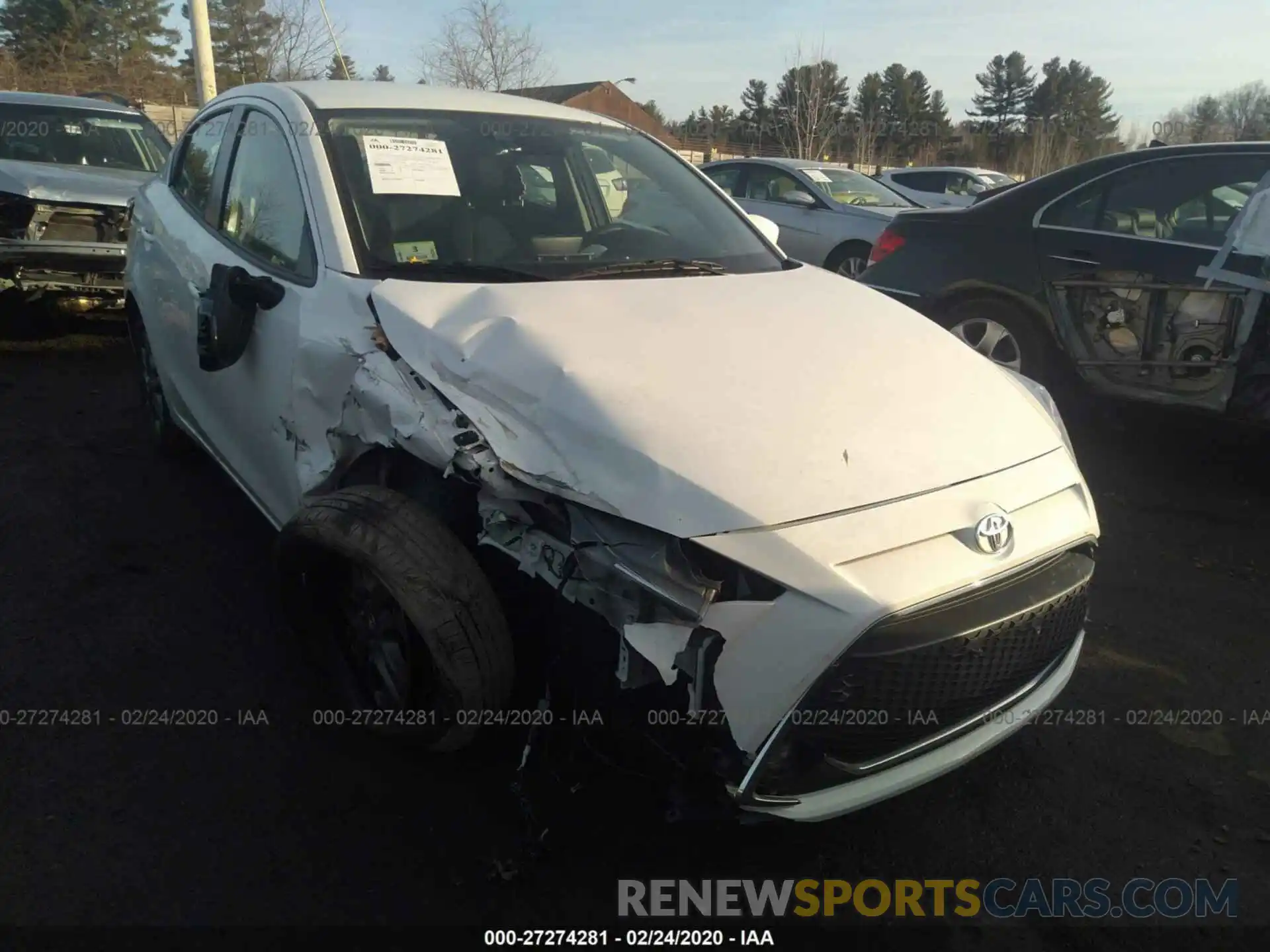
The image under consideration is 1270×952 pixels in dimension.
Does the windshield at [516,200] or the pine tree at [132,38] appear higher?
the pine tree at [132,38]

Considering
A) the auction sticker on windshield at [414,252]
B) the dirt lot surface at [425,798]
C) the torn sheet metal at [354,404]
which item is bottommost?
the dirt lot surface at [425,798]

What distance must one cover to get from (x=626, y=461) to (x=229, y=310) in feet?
5.47

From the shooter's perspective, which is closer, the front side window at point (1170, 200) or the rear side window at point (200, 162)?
the rear side window at point (200, 162)

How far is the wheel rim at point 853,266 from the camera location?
9578 millimetres

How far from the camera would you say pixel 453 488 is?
2.48m

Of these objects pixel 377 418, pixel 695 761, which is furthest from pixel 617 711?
pixel 377 418

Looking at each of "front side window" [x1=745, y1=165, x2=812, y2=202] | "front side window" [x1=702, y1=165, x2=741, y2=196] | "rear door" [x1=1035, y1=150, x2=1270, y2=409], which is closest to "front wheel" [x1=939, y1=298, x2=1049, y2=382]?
"rear door" [x1=1035, y1=150, x2=1270, y2=409]

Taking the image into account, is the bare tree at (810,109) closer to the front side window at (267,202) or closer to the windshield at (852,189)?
the windshield at (852,189)

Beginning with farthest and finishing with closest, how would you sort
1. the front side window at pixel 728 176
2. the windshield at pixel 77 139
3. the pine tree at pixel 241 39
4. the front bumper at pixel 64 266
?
1. the pine tree at pixel 241 39
2. the front side window at pixel 728 176
3. the windshield at pixel 77 139
4. the front bumper at pixel 64 266

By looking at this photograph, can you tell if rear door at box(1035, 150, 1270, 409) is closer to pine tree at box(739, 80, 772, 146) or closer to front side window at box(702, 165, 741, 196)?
front side window at box(702, 165, 741, 196)

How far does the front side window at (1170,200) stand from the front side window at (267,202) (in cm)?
398

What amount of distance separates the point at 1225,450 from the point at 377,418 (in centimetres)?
487

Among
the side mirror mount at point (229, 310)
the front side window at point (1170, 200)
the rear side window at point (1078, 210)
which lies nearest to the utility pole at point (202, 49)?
the side mirror mount at point (229, 310)

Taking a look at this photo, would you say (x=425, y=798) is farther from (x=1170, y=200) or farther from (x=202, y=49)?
(x=202, y=49)
